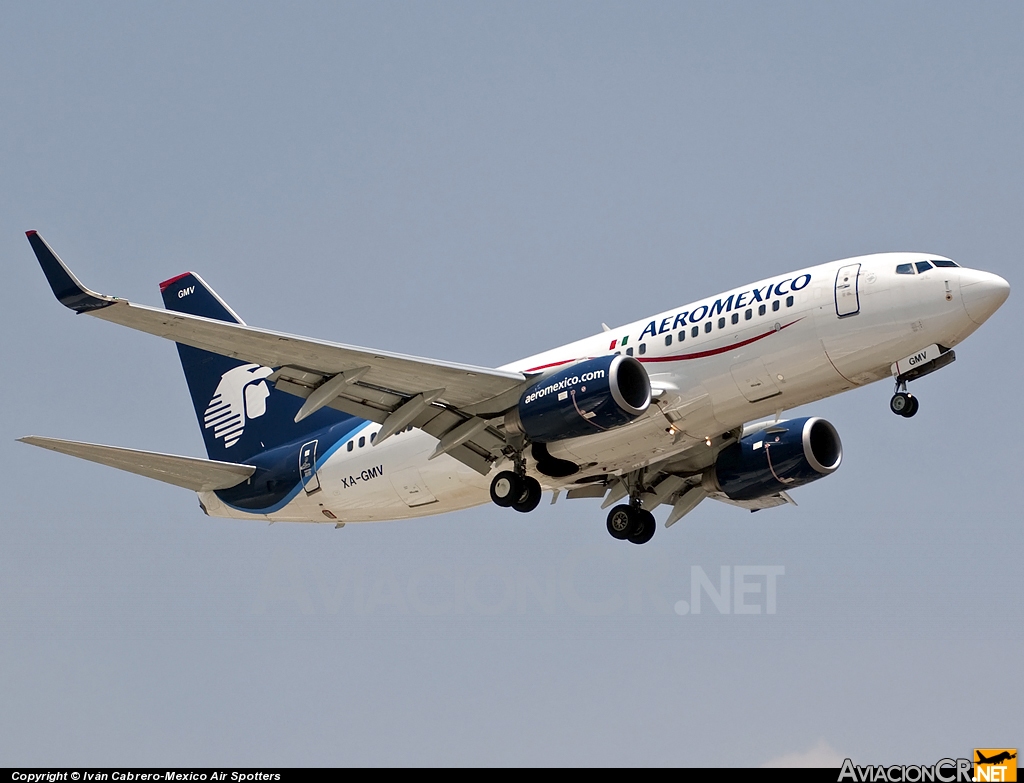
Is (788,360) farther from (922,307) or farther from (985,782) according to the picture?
(985,782)

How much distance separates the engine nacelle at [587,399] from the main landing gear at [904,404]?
537 cm

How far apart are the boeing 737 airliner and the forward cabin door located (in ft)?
0.10

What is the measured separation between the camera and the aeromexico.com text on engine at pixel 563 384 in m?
30.9

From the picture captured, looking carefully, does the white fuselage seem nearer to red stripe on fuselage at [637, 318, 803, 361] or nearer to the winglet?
red stripe on fuselage at [637, 318, 803, 361]

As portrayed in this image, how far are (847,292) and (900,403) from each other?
2.69 m

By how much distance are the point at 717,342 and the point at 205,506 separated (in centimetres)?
1551

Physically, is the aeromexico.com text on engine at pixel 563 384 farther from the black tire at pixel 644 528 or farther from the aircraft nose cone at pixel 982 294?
the aircraft nose cone at pixel 982 294

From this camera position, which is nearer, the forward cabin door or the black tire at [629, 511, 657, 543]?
the forward cabin door

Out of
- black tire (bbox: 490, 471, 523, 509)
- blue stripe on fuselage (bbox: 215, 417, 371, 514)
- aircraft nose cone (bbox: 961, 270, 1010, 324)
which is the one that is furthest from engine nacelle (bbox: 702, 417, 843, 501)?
blue stripe on fuselage (bbox: 215, 417, 371, 514)

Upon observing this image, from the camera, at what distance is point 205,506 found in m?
38.7

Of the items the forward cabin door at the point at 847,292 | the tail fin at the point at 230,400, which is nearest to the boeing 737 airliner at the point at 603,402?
the forward cabin door at the point at 847,292

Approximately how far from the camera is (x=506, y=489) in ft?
110

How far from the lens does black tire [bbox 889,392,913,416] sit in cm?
3064

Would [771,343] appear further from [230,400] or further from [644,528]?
[230,400]
